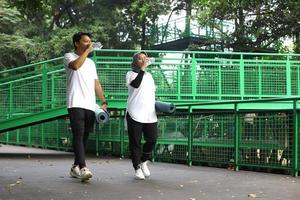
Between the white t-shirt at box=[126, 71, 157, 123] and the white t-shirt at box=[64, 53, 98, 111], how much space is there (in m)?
0.65

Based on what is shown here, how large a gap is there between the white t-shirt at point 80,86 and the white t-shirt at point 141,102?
2.12ft

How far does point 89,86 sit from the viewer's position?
7352 millimetres

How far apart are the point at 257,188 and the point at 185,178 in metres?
1.44

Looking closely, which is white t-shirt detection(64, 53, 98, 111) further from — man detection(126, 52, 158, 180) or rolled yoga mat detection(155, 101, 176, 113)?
rolled yoga mat detection(155, 101, 176, 113)

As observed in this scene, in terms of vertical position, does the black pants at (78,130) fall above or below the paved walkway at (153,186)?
above

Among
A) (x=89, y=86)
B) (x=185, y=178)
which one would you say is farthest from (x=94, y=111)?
(x=185, y=178)

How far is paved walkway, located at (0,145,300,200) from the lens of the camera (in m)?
6.10

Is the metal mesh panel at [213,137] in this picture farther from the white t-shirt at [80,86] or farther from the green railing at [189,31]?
the green railing at [189,31]

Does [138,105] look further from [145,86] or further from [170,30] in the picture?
[170,30]

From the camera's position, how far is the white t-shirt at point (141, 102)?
7746mm

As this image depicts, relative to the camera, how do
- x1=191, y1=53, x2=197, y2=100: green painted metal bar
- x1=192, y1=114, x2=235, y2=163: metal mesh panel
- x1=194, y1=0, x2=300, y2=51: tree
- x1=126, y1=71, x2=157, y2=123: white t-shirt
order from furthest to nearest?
x1=194, y1=0, x2=300, y2=51: tree, x1=191, y1=53, x2=197, y2=100: green painted metal bar, x1=192, y1=114, x2=235, y2=163: metal mesh panel, x1=126, y1=71, x2=157, y2=123: white t-shirt

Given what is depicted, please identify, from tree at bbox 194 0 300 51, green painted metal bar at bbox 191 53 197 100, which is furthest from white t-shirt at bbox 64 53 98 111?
tree at bbox 194 0 300 51

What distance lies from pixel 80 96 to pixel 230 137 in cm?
402

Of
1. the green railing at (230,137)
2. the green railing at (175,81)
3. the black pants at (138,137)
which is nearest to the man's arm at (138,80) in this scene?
the black pants at (138,137)
